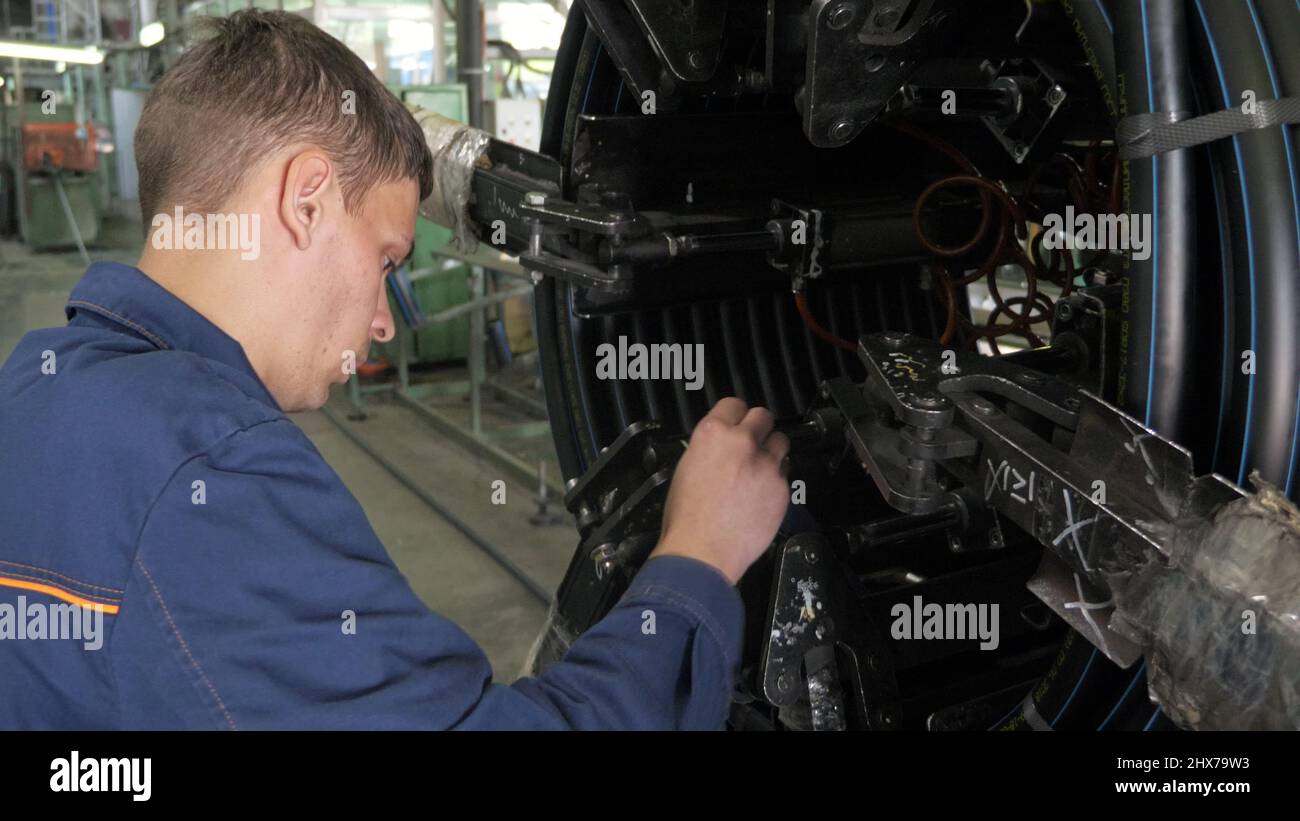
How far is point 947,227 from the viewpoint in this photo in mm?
2146

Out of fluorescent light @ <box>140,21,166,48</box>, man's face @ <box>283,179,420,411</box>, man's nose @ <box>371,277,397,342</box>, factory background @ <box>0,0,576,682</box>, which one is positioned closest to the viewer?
man's face @ <box>283,179,420,411</box>

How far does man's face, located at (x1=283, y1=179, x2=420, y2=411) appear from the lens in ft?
3.88

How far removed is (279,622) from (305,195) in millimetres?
459

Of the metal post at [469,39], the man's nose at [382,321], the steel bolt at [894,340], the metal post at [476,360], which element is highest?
the metal post at [469,39]

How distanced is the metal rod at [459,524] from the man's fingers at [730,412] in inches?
109

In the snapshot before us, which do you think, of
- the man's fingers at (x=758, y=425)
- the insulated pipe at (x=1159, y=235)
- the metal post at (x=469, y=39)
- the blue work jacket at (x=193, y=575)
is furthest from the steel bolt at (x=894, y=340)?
the metal post at (x=469, y=39)

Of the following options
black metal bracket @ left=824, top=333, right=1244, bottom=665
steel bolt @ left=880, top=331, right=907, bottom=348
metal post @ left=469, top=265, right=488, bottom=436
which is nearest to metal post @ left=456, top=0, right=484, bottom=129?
metal post @ left=469, top=265, right=488, bottom=436

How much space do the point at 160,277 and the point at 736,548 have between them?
0.72 m

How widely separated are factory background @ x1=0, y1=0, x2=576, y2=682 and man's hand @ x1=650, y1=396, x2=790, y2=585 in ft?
2.74

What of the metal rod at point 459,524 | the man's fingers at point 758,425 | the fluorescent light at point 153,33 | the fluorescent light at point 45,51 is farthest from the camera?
the fluorescent light at point 45,51

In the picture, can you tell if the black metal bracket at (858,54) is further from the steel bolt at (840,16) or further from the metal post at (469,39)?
the metal post at (469,39)

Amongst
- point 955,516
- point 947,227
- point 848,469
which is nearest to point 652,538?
point 848,469

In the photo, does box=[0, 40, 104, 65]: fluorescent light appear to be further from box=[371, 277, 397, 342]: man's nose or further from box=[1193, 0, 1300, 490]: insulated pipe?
box=[1193, 0, 1300, 490]: insulated pipe

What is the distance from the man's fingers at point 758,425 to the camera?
A: 5.00 ft
